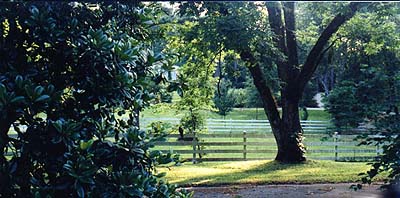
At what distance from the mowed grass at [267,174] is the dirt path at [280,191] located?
32 cm

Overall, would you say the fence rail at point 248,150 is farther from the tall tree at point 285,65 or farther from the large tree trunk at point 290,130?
the tall tree at point 285,65

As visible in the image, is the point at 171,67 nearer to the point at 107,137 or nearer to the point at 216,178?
the point at 107,137

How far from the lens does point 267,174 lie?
27.5ft

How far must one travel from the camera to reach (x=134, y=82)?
81.5 inches

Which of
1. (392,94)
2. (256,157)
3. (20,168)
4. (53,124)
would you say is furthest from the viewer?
(256,157)

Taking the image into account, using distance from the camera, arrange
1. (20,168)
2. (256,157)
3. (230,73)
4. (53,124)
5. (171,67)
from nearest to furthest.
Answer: (53,124) → (20,168) → (171,67) → (230,73) → (256,157)

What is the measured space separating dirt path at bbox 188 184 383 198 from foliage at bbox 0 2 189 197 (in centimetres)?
458

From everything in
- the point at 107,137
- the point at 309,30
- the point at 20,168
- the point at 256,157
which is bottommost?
the point at 256,157

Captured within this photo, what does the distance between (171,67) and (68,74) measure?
23.2 inches

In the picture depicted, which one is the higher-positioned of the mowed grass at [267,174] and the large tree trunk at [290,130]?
the large tree trunk at [290,130]

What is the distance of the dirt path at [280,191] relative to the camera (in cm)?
646

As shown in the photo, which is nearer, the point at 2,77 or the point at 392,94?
the point at 2,77

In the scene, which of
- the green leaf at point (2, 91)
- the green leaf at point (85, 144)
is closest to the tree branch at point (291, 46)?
the green leaf at point (85, 144)

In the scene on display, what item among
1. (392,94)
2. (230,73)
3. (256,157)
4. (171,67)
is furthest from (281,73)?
(171,67)
